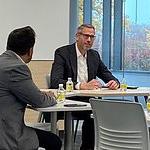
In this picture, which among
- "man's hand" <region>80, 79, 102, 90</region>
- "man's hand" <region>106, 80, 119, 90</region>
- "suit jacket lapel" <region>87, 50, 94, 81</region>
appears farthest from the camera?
"suit jacket lapel" <region>87, 50, 94, 81</region>

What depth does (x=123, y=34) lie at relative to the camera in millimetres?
6215

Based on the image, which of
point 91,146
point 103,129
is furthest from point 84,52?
point 103,129

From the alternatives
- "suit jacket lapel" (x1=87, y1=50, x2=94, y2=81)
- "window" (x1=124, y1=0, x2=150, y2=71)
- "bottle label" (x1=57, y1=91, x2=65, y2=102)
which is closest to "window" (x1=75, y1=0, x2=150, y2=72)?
"window" (x1=124, y1=0, x2=150, y2=71)

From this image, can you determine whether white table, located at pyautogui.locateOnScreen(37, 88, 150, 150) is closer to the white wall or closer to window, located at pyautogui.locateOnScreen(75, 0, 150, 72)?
the white wall

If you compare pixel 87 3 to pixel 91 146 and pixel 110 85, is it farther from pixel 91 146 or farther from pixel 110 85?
pixel 91 146

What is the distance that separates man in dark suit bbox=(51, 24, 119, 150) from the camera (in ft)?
13.4

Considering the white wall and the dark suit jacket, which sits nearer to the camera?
the dark suit jacket

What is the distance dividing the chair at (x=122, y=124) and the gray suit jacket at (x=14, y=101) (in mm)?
545

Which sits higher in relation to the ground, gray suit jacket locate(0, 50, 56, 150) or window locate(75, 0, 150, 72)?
window locate(75, 0, 150, 72)

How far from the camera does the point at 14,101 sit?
8.56 ft

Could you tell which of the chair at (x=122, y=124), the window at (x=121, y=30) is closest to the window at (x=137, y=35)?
the window at (x=121, y=30)

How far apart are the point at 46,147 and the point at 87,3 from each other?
3.86 m

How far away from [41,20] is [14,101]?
3095 mm

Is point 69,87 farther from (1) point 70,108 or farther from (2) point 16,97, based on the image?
(2) point 16,97
